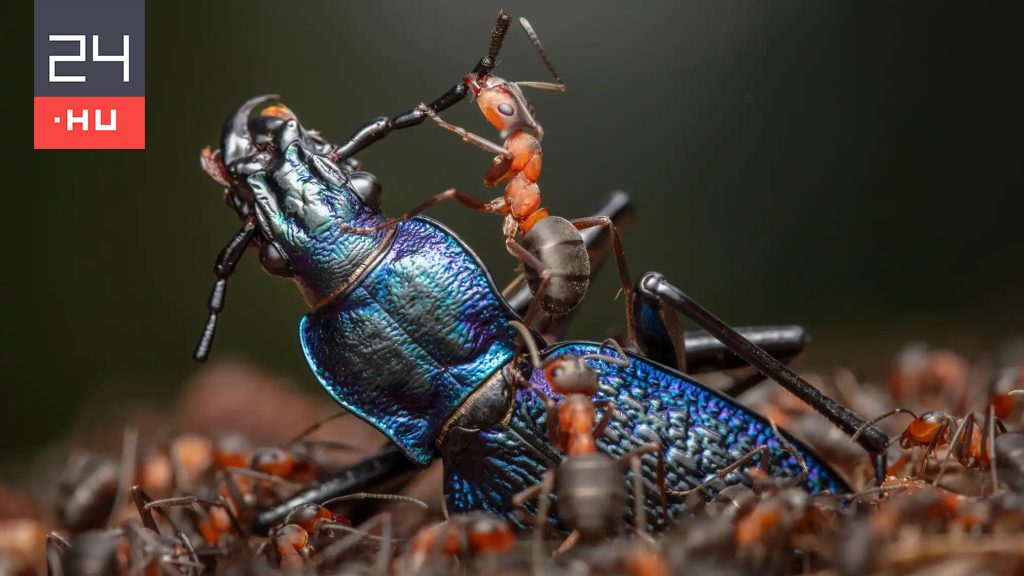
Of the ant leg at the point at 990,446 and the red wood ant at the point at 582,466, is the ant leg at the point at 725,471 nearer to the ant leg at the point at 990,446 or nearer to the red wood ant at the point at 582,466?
the red wood ant at the point at 582,466

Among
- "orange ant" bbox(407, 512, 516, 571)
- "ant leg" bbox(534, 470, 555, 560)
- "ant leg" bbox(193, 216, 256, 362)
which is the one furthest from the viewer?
"ant leg" bbox(193, 216, 256, 362)

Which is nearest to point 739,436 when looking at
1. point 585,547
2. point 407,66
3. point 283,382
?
point 585,547

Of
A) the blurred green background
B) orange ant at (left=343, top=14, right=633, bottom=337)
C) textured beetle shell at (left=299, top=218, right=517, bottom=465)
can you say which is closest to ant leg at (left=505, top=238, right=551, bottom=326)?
orange ant at (left=343, top=14, right=633, bottom=337)

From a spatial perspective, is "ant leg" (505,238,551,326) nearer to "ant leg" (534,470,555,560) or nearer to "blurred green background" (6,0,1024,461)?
"ant leg" (534,470,555,560)

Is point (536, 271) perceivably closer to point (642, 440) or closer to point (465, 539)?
point (642, 440)

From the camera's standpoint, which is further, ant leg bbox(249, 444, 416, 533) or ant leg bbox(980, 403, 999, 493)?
ant leg bbox(249, 444, 416, 533)

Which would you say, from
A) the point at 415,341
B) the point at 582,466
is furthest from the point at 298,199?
the point at 582,466

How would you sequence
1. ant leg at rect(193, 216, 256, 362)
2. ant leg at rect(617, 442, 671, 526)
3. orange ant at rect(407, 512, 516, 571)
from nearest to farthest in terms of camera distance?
orange ant at rect(407, 512, 516, 571) < ant leg at rect(617, 442, 671, 526) < ant leg at rect(193, 216, 256, 362)

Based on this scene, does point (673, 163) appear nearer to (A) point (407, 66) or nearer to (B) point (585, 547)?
(A) point (407, 66)
